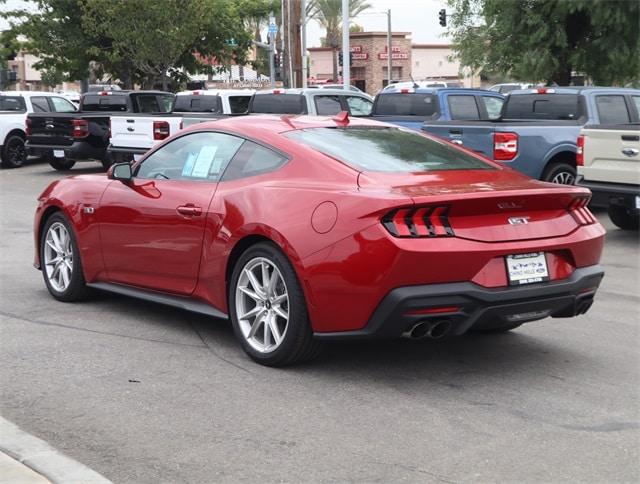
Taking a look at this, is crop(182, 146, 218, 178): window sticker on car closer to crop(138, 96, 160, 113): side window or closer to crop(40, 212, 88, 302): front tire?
crop(40, 212, 88, 302): front tire

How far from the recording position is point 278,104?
1884cm

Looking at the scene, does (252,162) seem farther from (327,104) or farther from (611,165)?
(327,104)

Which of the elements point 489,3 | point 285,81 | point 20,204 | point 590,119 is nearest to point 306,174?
point 590,119

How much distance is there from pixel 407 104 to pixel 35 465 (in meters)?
14.0

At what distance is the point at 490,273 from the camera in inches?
221

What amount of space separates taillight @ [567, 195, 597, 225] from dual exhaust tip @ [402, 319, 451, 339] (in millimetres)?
1198

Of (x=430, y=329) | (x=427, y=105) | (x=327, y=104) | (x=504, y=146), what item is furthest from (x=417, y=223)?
(x=327, y=104)

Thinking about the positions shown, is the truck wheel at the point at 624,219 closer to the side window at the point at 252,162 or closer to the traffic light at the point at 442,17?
the side window at the point at 252,162

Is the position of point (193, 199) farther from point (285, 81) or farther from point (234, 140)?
point (285, 81)

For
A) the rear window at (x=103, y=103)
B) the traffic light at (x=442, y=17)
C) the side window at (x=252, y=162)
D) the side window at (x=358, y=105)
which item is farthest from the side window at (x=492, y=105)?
the traffic light at (x=442, y=17)

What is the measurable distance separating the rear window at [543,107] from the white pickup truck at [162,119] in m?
6.17

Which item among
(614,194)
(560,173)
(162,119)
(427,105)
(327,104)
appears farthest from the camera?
(162,119)

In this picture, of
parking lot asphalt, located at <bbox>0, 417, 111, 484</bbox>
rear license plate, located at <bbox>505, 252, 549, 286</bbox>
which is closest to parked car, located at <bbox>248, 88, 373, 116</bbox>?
rear license plate, located at <bbox>505, 252, 549, 286</bbox>

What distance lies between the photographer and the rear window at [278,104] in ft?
60.8
